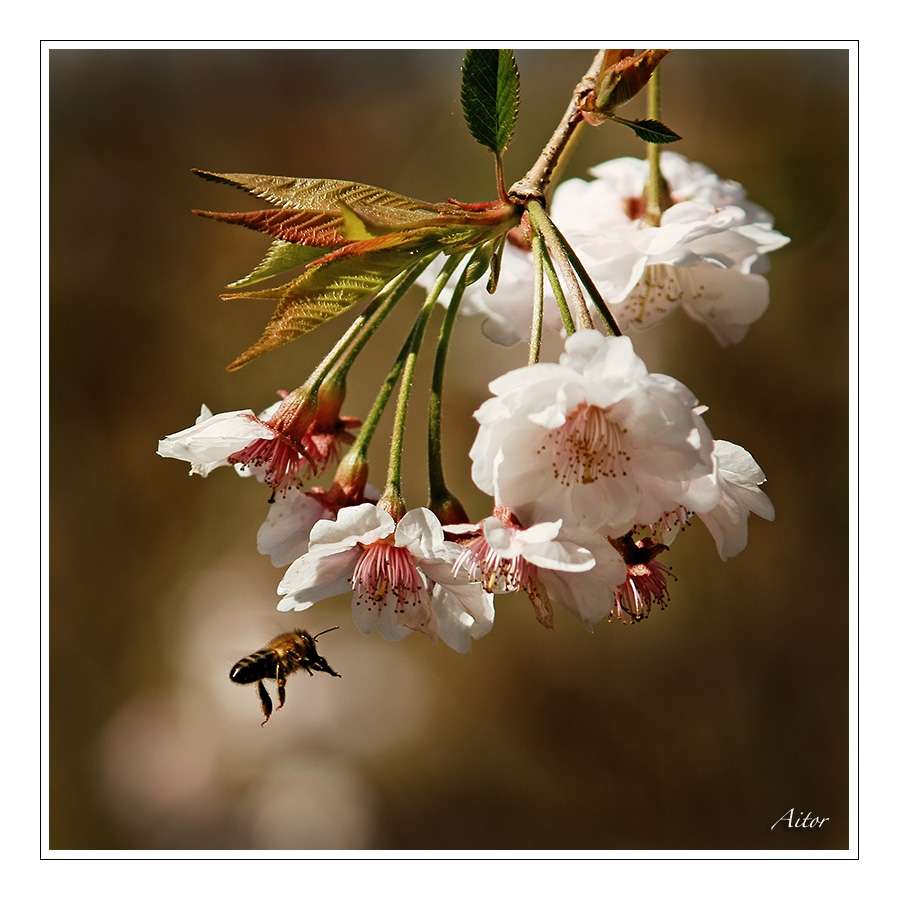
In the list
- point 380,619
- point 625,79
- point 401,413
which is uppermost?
point 625,79

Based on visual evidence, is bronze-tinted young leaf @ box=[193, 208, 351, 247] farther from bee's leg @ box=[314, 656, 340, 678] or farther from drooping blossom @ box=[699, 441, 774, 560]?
bee's leg @ box=[314, 656, 340, 678]

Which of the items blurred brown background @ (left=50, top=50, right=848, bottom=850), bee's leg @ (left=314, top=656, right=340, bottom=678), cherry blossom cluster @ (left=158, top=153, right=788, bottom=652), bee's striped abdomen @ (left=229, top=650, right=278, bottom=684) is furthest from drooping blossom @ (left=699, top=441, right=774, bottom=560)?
blurred brown background @ (left=50, top=50, right=848, bottom=850)

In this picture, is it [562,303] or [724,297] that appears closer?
[562,303]

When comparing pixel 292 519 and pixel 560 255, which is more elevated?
pixel 560 255

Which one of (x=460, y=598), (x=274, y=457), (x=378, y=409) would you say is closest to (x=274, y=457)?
(x=274, y=457)

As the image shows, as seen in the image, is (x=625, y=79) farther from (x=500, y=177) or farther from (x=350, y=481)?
(x=350, y=481)

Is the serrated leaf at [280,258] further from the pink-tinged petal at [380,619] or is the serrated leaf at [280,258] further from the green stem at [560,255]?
the pink-tinged petal at [380,619]
